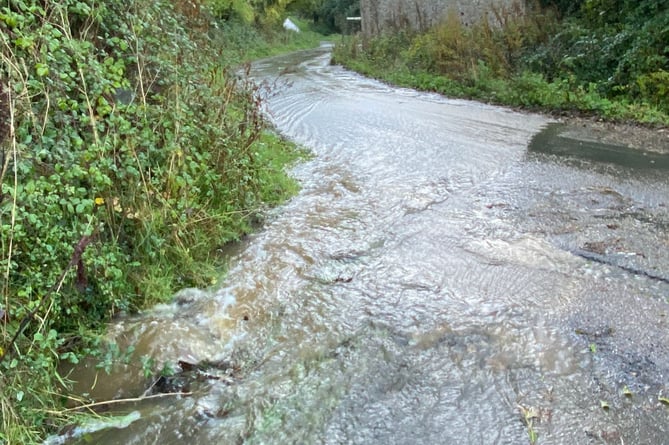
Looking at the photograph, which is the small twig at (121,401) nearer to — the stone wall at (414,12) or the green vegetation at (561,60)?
the green vegetation at (561,60)

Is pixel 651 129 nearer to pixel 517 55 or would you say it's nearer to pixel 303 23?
pixel 517 55

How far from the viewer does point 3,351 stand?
2.79m

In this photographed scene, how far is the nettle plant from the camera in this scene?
321cm

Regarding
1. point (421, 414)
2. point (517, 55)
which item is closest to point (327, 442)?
point (421, 414)

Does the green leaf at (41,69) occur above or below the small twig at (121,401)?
above

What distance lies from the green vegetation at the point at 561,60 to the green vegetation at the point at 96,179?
26.5ft

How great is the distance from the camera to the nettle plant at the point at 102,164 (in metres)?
3.21

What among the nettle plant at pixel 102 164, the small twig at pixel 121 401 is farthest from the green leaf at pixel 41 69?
the small twig at pixel 121 401

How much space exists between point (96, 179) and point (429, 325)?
8.53 feet

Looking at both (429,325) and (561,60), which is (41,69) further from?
(561,60)

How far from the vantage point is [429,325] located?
3.95 meters

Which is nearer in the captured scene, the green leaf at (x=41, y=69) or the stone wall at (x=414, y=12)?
the green leaf at (x=41, y=69)

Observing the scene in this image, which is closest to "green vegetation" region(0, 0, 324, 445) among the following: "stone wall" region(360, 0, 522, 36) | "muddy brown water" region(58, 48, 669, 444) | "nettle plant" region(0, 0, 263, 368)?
"nettle plant" region(0, 0, 263, 368)

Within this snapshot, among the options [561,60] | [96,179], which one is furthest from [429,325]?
[561,60]
